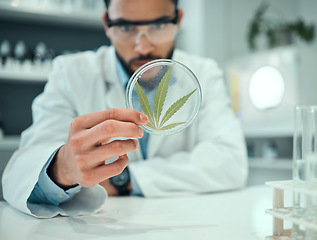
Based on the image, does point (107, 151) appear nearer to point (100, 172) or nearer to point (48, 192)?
point (100, 172)

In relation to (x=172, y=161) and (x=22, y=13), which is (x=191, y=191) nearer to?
(x=172, y=161)

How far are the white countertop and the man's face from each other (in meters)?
0.50

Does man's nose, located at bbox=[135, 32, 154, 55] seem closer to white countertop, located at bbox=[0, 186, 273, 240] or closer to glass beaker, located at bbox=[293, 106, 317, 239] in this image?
white countertop, located at bbox=[0, 186, 273, 240]

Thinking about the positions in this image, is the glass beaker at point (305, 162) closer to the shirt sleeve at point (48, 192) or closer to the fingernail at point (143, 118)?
the fingernail at point (143, 118)

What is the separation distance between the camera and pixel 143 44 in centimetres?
112

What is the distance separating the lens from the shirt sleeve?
0.87m

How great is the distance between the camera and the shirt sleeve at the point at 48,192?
2.85 ft

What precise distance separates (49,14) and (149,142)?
6.00 feet

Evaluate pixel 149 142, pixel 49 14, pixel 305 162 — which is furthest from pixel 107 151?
pixel 49 14

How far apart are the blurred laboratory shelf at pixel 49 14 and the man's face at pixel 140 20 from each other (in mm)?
1712

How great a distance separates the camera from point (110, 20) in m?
1.17

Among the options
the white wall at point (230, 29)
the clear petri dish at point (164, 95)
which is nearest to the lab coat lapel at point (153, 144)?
the clear petri dish at point (164, 95)

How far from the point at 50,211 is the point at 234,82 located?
2.68 meters

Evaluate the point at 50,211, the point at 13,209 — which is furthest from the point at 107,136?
the point at 13,209
